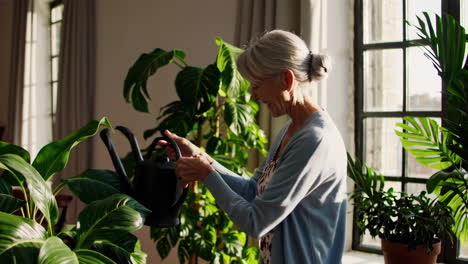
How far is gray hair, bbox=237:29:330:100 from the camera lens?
154 cm

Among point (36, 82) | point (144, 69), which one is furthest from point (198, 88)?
point (36, 82)

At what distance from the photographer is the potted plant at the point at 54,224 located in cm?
116

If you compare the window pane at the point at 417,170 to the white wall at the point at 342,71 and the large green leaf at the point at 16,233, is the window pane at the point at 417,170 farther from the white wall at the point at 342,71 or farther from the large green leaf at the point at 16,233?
the large green leaf at the point at 16,233

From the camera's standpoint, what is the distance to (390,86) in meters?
→ 3.21

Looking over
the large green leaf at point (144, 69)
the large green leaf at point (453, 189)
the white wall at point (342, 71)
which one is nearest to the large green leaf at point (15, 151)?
the large green leaf at point (144, 69)

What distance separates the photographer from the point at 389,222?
2.35 metres

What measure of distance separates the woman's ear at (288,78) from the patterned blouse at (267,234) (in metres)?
0.25

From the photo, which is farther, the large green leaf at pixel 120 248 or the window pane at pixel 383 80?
the window pane at pixel 383 80

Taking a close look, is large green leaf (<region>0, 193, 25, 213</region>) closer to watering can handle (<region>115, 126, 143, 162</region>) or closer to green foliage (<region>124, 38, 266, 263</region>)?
watering can handle (<region>115, 126, 143, 162</region>)

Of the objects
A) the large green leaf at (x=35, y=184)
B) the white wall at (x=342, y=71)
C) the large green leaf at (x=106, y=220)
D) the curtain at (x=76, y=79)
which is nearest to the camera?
the large green leaf at (x=35, y=184)

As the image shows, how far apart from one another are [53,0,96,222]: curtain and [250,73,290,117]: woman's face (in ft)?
11.4

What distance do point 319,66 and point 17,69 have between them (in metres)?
5.12

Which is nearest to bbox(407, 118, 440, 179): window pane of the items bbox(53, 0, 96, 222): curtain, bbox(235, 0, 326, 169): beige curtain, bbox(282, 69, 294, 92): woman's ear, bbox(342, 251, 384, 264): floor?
bbox(342, 251, 384, 264): floor

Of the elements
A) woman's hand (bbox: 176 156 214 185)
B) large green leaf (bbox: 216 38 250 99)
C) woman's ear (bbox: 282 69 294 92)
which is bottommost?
woman's hand (bbox: 176 156 214 185)
